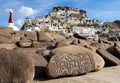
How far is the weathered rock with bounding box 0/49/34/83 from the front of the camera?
6.25 metres

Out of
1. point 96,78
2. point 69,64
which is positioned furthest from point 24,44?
point 96,78

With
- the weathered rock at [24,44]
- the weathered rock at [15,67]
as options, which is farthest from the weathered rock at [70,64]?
the weathered rock at [24,44]

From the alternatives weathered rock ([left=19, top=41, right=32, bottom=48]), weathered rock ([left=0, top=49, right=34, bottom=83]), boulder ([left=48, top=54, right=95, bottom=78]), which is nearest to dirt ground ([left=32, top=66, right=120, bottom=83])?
boulder ([left=48, top=54, right=95, bottom=78])

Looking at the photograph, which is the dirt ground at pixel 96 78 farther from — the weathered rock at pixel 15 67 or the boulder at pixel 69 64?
the weathered rock at pixel 15 67

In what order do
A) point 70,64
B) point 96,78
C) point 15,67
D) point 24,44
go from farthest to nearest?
1. point 24,44
2. point 70,64
3. point 96,78
4. point 15,67

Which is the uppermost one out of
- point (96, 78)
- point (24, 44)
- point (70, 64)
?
point (24, 44)

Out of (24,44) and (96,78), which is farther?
(24,44)

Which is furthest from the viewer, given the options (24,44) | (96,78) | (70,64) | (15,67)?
(24,44)

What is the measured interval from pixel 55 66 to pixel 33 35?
8.23 meters

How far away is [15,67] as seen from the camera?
6316mm

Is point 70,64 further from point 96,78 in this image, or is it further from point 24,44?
point 24,44

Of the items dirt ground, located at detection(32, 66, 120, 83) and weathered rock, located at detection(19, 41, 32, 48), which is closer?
dirt ground, located at detection(32, 66, 120, 83)

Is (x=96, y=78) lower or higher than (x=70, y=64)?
lower

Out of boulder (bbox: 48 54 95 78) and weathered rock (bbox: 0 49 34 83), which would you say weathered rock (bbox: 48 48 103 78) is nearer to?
boulder (bbox: 48 54 95 78)
